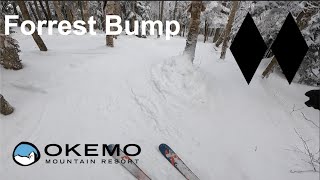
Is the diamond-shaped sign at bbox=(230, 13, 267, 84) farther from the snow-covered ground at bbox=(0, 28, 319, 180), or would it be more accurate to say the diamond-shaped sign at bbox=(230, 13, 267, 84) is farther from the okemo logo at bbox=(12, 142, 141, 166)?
the okemo logo at bbox=(12, 142, 141, 166)

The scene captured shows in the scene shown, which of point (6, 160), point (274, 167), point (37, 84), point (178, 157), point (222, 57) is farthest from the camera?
point (222, 57)

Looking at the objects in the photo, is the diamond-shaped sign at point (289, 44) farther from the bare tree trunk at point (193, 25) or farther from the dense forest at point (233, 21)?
the bare tree trunk at point (193, 25)

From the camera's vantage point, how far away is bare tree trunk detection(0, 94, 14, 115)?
22.5 feet

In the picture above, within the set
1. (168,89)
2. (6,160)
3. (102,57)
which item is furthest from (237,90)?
(6,160)

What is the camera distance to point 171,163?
6688 mm

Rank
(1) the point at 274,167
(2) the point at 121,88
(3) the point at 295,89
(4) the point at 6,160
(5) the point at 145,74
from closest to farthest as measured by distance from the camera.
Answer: (4) the point at 6,160, (1) the point at 274,167, (2) the point at 121,88, (5) the point at 145,74, (3) the point at 295,89

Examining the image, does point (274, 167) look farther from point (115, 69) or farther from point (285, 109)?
point (115, 69)

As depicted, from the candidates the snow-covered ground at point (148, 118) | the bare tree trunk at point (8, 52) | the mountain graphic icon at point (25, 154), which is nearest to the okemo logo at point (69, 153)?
the mountain graphic icon at point (25, 154)

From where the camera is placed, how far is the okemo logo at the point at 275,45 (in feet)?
29.8

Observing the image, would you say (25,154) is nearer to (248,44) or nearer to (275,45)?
(248,44)

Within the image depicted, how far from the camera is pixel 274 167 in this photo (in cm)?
786

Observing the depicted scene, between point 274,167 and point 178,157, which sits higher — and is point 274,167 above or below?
below

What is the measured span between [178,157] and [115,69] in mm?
4641

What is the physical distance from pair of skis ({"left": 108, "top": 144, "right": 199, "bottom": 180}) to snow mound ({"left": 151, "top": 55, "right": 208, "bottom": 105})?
2420 mm
